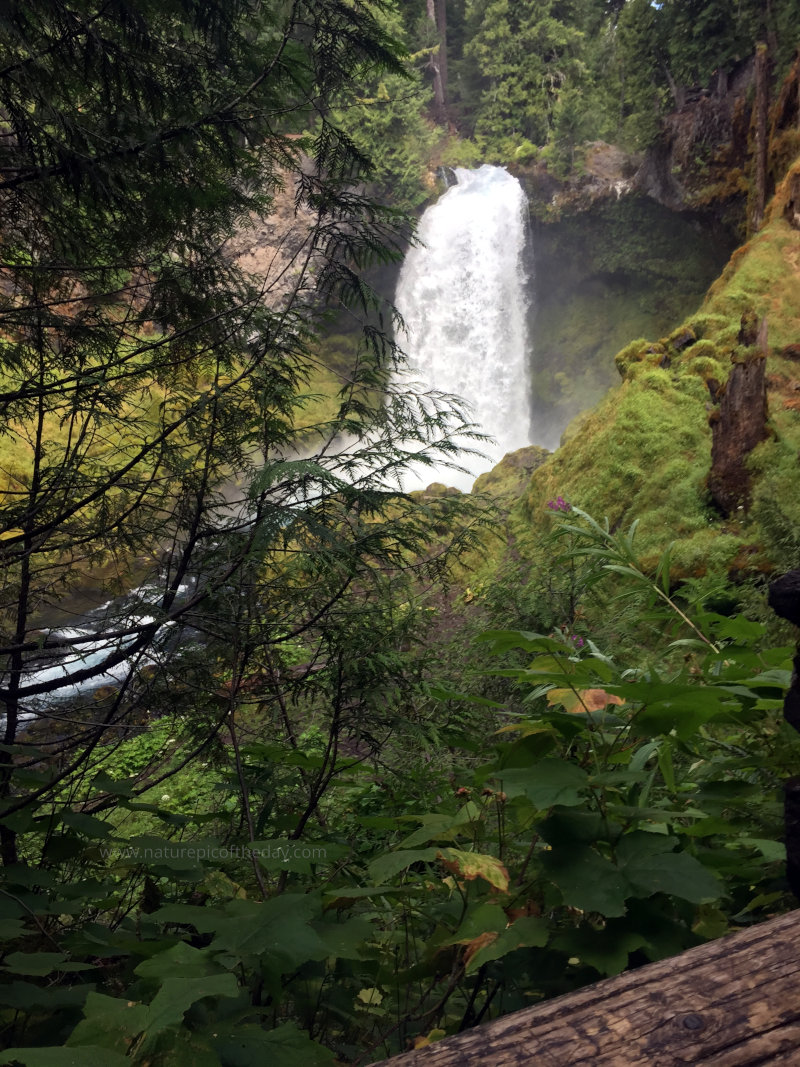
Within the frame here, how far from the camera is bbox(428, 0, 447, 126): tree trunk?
86.2ft

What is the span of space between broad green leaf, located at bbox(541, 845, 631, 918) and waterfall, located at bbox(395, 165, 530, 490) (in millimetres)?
20088

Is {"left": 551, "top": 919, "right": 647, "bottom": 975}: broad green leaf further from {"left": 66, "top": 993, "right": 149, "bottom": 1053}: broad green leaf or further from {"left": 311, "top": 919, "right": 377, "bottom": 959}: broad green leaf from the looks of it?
{"left": 66, "top": 993, "right": 149, "bottom": 1053}: broad green leaf

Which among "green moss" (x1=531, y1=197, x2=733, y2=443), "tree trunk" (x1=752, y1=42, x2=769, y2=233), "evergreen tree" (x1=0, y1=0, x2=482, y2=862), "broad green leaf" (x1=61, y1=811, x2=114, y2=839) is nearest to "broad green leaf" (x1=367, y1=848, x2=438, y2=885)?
"broad green leaf" (x1=61, y1=811, x2=114, y2=839)

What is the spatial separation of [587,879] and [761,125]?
14416 mm

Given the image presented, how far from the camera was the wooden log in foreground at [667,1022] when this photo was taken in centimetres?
74

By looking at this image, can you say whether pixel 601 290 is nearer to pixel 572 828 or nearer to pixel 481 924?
pixel 572 828

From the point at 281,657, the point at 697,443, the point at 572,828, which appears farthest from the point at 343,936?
the point at 697,443

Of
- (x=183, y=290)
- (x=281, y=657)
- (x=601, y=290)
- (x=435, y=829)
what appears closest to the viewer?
(x=435, y=829)

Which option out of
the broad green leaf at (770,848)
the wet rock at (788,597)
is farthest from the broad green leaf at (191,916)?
the wet rock at (788,597)

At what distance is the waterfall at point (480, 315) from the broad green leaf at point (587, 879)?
20.1 meters

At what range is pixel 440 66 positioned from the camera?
26672 mm

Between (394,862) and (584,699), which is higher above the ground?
(584,699)

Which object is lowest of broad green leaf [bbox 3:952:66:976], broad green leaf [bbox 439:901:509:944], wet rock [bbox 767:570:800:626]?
broad green leaf [bbox 3:952:66:976]

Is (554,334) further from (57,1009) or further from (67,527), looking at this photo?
(57,1009)
